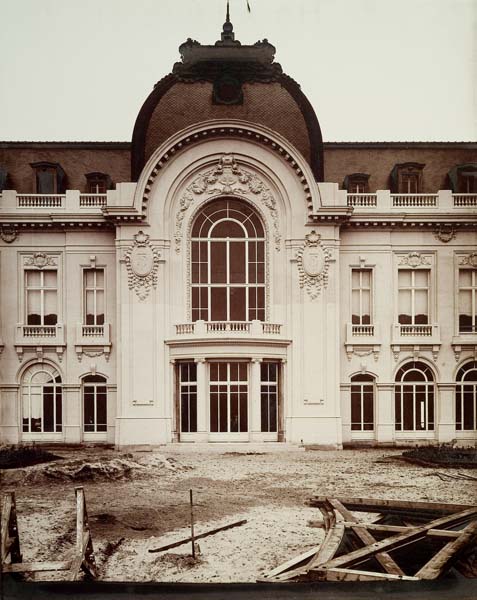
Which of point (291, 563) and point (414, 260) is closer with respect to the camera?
point (291, 563)

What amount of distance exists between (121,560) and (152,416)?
181 inches

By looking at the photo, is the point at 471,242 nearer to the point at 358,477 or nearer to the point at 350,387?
the point at 350,387

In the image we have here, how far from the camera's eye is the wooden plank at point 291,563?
8.12 meters

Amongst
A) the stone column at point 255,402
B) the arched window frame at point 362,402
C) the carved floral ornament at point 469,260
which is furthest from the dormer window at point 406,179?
the stone column at point 255,402

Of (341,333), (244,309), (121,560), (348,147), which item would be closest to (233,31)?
(348,147)

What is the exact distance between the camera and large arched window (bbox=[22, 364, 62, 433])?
11.7 m

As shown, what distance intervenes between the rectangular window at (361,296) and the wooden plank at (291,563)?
5184 mm

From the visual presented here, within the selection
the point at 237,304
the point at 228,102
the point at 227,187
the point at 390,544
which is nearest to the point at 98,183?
the point at 227,187

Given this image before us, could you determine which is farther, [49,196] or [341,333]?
[341,333]

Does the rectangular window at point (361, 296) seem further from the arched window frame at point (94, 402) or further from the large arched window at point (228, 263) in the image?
the arched window frame at point (94, 402)

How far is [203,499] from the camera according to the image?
9977 mm

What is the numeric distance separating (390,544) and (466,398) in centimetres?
418

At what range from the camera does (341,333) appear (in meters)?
13.2

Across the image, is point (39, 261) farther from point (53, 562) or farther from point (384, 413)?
point (384, 413)
